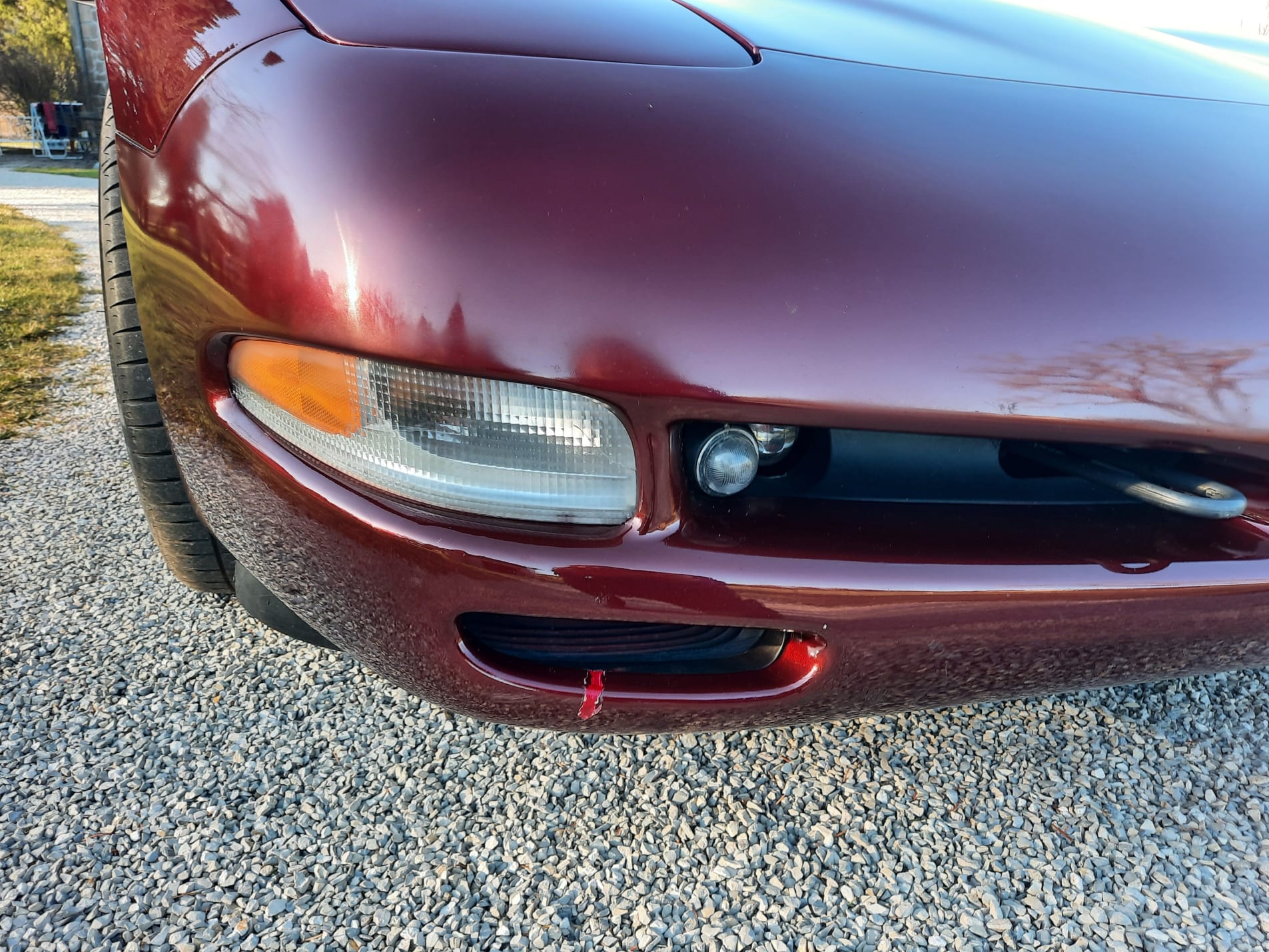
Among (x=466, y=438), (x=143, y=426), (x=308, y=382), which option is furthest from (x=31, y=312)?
(x=466, y=438)

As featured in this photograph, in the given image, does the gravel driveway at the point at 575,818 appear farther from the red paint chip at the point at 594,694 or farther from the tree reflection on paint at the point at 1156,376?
the tree reflection on paint at the point at 1156,376

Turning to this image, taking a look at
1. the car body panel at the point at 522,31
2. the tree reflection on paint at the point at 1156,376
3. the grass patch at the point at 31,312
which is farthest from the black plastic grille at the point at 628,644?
the grass patch at the point at 31,312

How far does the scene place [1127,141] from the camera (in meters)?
1.12

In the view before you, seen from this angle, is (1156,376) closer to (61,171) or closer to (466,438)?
(466,438)

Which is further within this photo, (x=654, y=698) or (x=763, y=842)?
(x=763, y=842)

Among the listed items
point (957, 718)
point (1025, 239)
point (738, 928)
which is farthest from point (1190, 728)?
point (1025, 239)

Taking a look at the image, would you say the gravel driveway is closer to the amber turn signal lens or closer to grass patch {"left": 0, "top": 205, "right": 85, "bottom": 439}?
the amber turn signal lens

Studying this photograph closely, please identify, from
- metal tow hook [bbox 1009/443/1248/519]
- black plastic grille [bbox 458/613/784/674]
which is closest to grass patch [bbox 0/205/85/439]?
black plastic grille [bbox 458/613/784/674]

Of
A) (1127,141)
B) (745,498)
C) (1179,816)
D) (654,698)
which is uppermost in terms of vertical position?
(1127,141)

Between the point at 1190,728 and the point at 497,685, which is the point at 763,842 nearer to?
the point at 497,685

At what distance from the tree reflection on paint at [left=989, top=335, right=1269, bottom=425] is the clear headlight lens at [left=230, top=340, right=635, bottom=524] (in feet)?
1.47

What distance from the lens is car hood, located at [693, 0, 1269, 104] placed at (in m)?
1.19

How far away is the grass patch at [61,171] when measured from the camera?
52.7 feet

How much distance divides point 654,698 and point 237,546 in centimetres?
61
